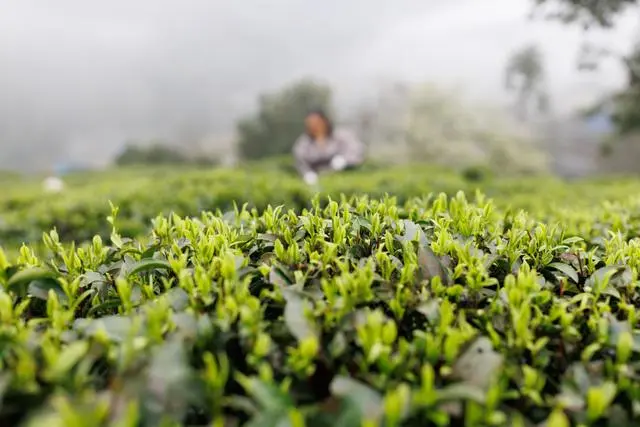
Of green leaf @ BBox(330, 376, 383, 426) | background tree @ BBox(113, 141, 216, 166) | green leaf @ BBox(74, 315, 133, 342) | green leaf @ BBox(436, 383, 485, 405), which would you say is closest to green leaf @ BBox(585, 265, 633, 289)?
green leaf @ BBox(436, 383, 485, 405)

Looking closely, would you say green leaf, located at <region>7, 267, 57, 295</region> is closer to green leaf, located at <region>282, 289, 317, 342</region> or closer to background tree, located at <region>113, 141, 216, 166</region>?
green leaf, located at <region>282, 289, 317, 342</region>

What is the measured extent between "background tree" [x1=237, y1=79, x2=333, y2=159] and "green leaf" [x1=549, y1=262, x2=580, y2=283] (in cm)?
3498

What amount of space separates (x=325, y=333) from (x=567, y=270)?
36.7 inches

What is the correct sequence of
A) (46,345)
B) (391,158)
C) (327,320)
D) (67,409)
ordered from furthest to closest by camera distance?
(391,158)
(327,320)
(46,345)
(67,409)

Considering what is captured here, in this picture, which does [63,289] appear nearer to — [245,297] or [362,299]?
[245,297]

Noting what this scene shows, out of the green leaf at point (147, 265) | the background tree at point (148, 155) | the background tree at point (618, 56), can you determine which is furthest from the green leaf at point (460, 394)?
the background tree at point (148, 155)

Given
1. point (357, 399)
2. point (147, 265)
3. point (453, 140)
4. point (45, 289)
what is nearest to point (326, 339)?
point (357, 399)

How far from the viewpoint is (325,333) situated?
140cm

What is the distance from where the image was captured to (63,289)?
5.35 feet

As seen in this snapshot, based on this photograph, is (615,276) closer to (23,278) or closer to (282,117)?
(23,278)

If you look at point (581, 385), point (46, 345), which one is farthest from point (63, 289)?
point (581, 385)

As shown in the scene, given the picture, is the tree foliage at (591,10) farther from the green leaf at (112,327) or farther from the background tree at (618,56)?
the green leaf at (112,327)

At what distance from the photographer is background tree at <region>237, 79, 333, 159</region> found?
37281mm

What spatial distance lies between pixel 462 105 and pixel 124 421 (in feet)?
134
